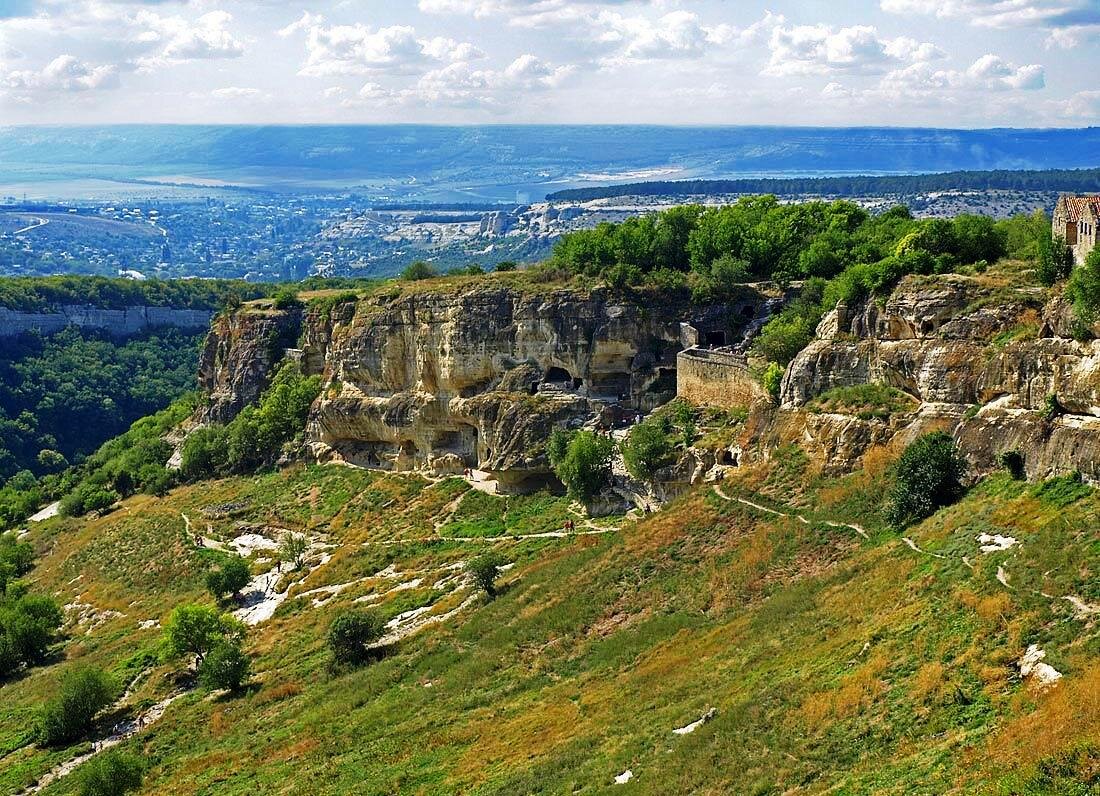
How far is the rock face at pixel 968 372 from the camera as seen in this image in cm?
3173

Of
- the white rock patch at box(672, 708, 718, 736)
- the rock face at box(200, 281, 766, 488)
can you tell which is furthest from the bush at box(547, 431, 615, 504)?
the white rock patch at box(672, 708, 718, 736)

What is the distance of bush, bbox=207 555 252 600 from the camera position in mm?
52469

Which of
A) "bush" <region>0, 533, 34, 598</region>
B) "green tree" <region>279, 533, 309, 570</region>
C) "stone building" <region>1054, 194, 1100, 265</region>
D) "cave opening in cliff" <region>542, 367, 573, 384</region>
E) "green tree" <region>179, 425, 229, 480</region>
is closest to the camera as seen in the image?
"stone building" <region>1054, 194, 1100, 265</region>

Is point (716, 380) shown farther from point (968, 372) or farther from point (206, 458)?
point (206, 458)

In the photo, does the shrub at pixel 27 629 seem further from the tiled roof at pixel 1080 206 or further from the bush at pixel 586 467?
the tiled roof at pixel 1080 206

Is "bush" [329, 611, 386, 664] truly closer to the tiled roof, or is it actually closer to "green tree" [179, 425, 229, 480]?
the tiled roof

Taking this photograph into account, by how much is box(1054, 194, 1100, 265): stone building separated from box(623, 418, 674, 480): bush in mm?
16962

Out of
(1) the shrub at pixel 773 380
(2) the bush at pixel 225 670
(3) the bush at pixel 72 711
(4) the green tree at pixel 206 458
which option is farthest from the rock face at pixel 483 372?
(3) the bush at pixel 72 711

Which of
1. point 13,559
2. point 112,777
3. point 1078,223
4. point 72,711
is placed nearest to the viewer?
point 112,777

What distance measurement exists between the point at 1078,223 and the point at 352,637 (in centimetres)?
2868

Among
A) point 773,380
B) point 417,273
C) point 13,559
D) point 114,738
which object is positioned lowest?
point 13,559

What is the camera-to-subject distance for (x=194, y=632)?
45281mm

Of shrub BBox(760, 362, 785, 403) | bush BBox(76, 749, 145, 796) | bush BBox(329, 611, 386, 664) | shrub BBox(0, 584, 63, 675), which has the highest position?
shrub BBox(760, 362, 785, 403)

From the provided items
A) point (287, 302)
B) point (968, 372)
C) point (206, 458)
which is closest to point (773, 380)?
point (968, 372)
